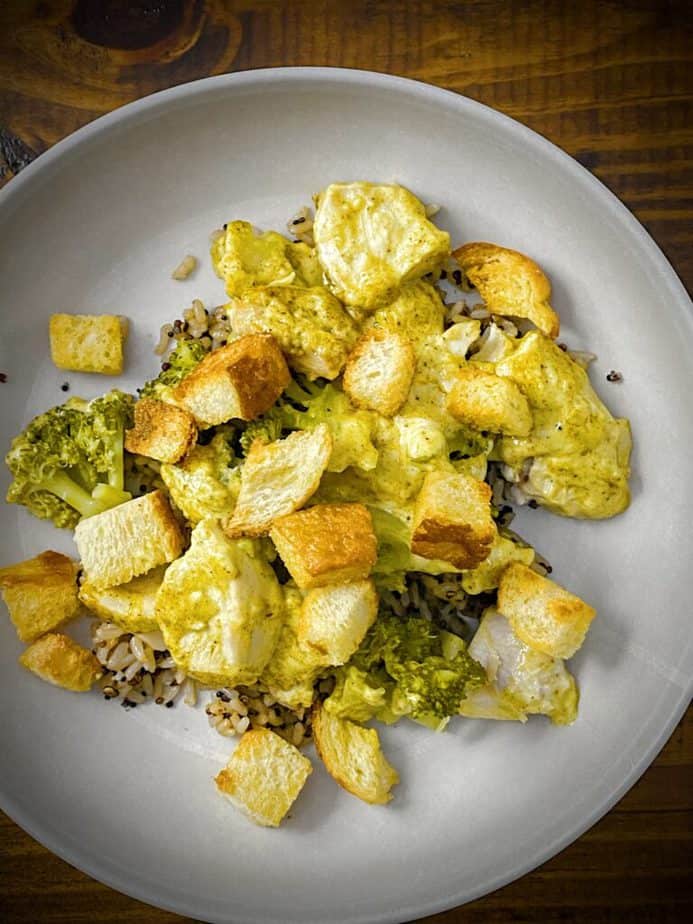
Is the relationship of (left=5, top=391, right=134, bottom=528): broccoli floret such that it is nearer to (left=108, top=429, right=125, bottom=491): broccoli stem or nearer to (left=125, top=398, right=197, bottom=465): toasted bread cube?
(left=108, top=429, right=125, bottom=491): broccoli stem

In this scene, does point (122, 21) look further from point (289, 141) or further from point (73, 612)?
point (73, 612)

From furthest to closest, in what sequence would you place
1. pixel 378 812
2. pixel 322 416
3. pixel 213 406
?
pixel 378 812, pixel 322 416, pixel 213 406

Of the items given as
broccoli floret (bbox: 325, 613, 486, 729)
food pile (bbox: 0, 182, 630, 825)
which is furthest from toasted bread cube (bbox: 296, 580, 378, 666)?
broccoli floret (bbox: 325, 613, 486, 729)

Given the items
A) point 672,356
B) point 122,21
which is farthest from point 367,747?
point 122,21

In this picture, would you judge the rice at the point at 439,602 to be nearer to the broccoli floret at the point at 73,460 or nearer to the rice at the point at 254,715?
the rice at the point at 254,715

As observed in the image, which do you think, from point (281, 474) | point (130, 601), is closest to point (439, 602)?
point (281, 474)

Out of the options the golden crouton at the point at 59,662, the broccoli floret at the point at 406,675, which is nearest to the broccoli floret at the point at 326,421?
the broccoli floret at the point at 406,675
